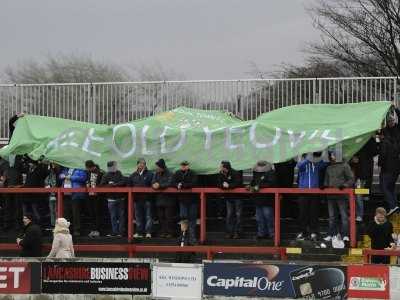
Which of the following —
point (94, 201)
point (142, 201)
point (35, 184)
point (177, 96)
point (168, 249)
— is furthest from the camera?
point (177, 96)

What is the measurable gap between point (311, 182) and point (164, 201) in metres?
3.08

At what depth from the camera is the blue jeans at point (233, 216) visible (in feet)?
46.7

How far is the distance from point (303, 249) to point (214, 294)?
9.24ft

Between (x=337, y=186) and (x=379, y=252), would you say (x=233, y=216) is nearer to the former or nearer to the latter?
(x=337, y=186)

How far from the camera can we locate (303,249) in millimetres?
13625

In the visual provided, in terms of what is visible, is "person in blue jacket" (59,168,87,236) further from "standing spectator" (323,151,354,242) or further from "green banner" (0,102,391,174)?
"standing spectator" (323,151,354,242)

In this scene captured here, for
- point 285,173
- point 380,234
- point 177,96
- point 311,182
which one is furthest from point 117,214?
point 177,96

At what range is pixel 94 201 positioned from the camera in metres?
15.3

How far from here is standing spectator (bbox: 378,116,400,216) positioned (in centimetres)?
1405

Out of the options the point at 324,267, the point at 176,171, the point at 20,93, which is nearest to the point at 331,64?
the point at 20,93

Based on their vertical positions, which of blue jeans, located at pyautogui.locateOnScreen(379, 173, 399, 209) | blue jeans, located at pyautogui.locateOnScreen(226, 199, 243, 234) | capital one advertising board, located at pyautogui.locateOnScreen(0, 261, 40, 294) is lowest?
capital one advertising board, located at pyautogui.locateOnScreen(0, 261, 40, 294)

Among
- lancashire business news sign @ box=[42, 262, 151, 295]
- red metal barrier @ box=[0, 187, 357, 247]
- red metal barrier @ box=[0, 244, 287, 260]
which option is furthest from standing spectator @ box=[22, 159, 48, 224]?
lancashire business news sign @ box=[42, 262, 151, 295]

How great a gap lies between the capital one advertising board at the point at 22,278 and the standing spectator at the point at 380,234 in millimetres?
6147

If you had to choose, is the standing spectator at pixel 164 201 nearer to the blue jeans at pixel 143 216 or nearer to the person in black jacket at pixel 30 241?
the blue jeans at pixel 143 216
